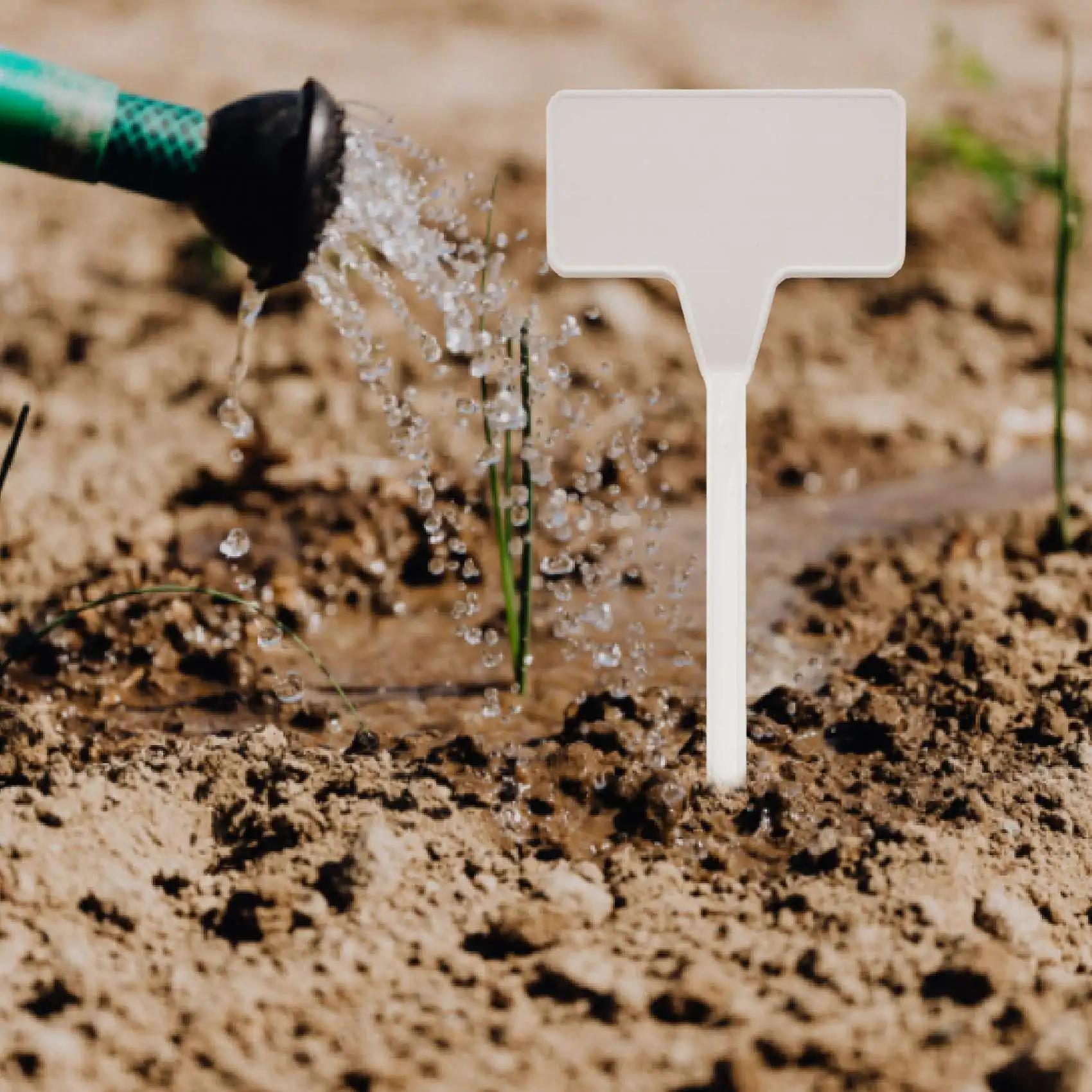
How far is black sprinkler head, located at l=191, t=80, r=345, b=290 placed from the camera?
143cm

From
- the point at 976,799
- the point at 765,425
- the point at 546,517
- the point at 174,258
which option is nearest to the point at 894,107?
the point at 976,799

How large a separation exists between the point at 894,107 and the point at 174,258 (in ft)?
7.97

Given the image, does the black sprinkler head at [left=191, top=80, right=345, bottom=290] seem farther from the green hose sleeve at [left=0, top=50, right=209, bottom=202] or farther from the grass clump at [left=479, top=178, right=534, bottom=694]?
the grass clump at [left=479, top=178, right=534, bottom=694]

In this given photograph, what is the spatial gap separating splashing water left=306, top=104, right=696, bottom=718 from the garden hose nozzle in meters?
0.09

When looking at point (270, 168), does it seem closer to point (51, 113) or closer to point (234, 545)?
point (51, 113)

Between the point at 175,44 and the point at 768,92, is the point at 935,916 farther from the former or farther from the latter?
the point at 175,44

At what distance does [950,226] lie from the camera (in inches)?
150

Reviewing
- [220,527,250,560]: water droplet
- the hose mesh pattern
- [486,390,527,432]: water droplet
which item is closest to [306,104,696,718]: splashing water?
[486,390,527,432]: water droplet

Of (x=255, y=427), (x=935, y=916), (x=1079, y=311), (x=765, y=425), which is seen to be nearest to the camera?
(x=935, y=916)

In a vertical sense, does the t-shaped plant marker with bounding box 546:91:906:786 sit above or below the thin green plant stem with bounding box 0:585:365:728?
above

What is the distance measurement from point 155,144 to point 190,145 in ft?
0.12

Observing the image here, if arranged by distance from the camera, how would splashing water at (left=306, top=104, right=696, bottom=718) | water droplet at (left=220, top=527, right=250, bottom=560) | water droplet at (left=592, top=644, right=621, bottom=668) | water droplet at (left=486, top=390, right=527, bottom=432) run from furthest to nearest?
water droplet at (left=220, top=527, right=250, bottom=560), water droplet at (left=592, top=644, right=621, bottom=668), water droplet at (left=486, top=390, right=527, bottom=432), splashing water at (left=306, top=104, right=696, bottom=718)

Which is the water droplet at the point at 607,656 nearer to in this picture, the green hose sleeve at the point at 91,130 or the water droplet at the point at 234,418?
the water droplet at the point at 234,418

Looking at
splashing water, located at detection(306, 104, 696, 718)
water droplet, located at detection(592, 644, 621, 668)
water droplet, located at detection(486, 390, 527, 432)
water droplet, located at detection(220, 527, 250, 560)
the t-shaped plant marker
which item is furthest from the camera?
water droplet, located at detection(220, 527, 250, 560)
